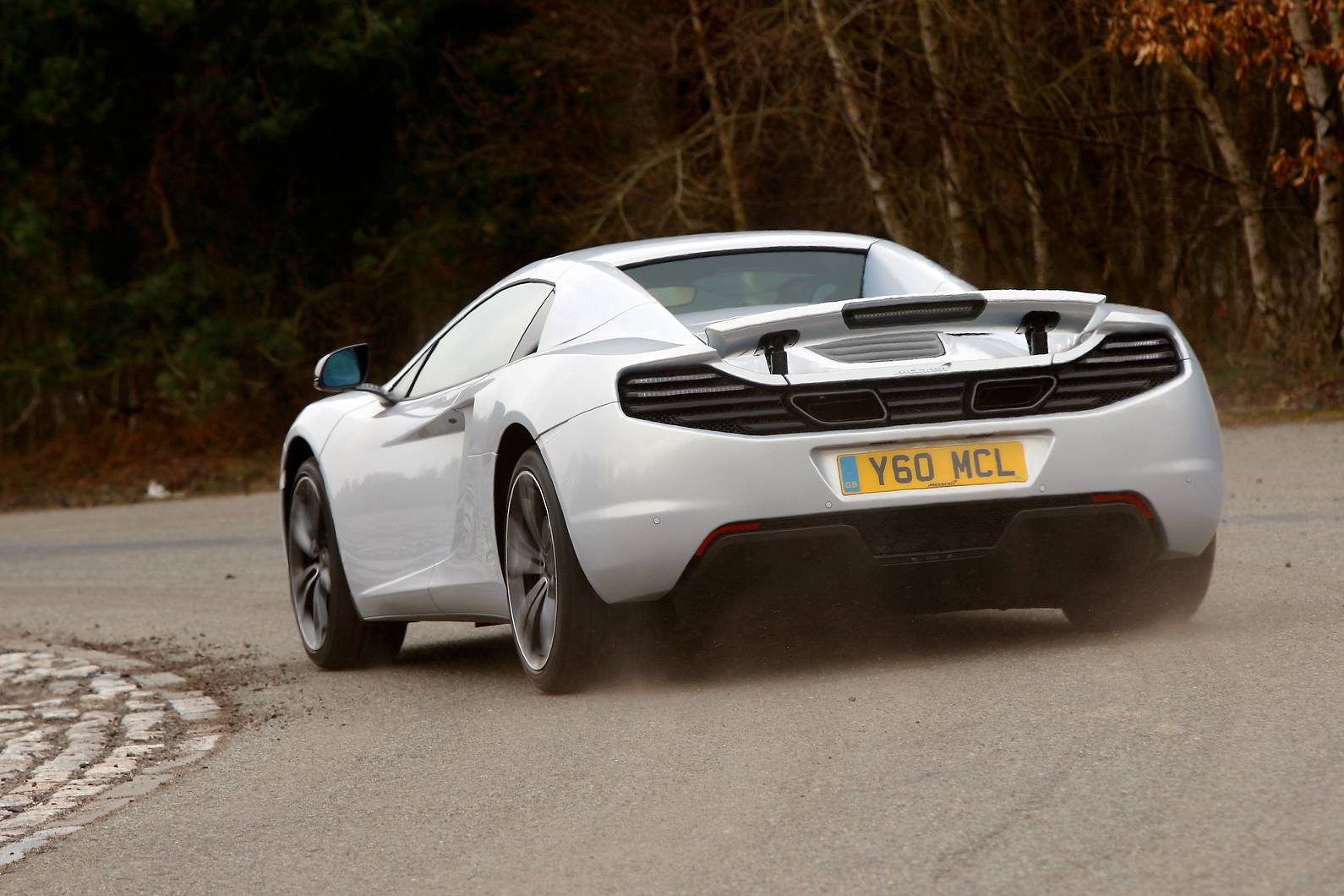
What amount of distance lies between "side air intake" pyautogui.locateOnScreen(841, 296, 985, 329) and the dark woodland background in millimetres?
12960

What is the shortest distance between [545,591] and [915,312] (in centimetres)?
137

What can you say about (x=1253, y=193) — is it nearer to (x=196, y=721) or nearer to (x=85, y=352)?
(x=196, y=721)

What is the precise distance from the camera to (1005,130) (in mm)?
19453

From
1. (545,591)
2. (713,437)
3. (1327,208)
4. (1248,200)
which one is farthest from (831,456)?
(1248,200)

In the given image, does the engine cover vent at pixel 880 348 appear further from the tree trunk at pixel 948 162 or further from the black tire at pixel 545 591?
the tree trunk at pixel 948 162

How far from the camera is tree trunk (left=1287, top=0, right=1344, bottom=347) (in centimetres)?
1619

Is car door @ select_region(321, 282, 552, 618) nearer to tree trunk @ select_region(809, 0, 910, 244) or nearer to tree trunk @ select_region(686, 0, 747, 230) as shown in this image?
tree trunk @ select_region(809, 0, 910, 244)

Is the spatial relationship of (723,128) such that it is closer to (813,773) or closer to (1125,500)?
(1125,500)

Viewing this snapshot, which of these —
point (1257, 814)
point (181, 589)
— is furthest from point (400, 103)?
point (1257, 814)

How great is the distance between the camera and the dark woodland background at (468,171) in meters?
20.1

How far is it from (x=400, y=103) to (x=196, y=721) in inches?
821

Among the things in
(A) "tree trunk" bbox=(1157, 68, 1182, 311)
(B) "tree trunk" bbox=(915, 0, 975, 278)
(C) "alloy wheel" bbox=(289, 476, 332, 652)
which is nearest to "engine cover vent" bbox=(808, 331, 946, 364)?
(C) "alloy wheel" bbox=(289, 476, 332, 652)

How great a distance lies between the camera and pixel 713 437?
488cm

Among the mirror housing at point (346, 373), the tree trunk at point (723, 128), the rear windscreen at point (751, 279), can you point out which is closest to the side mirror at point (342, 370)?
the mirror housing at point (346, 373)
